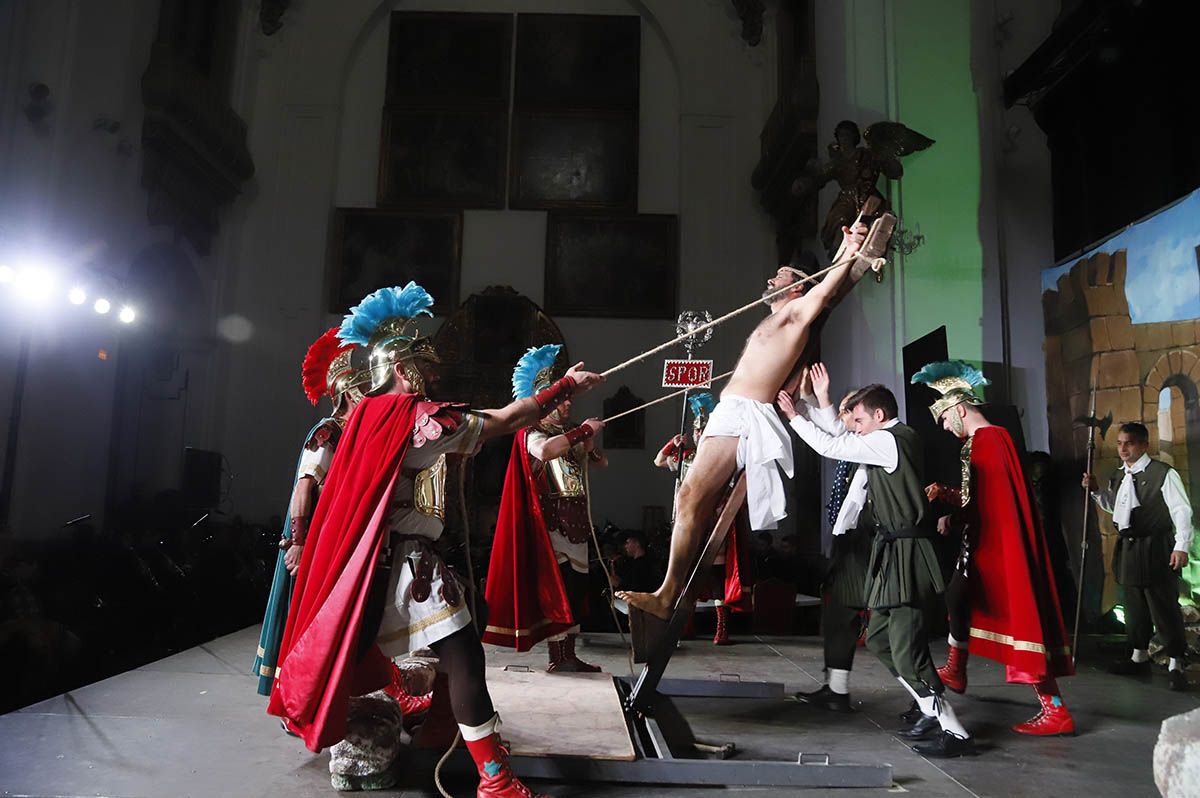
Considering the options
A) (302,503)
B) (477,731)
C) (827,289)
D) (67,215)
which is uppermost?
(67,215)

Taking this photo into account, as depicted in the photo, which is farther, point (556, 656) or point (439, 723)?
point (556, 656)

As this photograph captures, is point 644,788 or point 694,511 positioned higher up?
point 694,511

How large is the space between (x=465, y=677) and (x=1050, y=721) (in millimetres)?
2751

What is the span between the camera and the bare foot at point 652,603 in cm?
312

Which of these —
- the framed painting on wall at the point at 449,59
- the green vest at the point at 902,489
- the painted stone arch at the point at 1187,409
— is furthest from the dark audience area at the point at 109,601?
the framed painting on wall at the point at 449,59

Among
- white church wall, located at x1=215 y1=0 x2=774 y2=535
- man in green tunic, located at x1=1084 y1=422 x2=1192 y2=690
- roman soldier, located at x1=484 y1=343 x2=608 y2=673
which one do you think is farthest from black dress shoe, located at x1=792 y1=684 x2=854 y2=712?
white church wall, located at x1=215 y1=0 x2=774 y2=535

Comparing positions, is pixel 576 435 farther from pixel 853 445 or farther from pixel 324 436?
pixel 853 445

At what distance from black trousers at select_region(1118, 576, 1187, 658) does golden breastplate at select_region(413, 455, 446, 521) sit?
4646mm

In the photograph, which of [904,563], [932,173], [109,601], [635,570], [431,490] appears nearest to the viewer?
[431,490]

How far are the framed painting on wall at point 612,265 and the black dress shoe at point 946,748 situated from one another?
9161 mm

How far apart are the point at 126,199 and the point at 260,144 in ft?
11.8

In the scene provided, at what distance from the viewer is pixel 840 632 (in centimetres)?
409

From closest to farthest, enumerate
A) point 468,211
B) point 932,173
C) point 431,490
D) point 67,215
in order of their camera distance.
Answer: point 431,490
point 932,173
point 67,215
point 468,211

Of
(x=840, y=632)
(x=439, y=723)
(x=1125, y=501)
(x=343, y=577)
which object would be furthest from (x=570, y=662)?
(x=1125, y=501)
